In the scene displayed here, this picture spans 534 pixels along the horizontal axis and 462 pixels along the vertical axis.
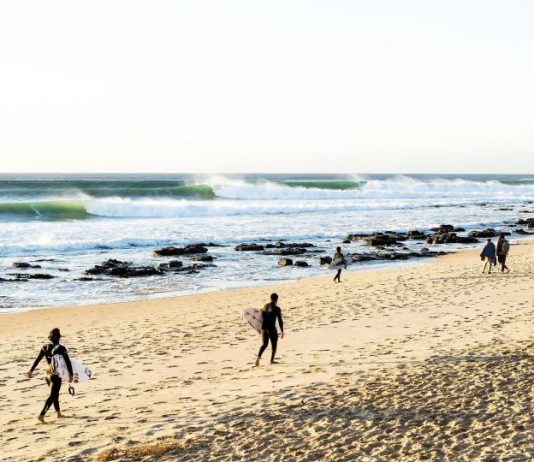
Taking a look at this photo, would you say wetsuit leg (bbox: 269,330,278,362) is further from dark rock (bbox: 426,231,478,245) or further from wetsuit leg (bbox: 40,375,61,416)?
dark rock (bbox: 426,231,478,245)

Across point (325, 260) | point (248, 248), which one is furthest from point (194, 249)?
point (325, 260)

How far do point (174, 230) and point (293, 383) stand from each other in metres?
32.6

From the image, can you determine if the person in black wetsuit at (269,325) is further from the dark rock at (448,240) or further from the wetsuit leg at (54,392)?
the dark rock at (448,240)

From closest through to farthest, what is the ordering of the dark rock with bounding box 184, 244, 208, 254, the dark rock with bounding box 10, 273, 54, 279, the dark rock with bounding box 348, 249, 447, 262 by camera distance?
1. the dark rock with bounding box 10, 273, 54, 279
2. the dark rock with bounding box 348, 249, 447, 262
3. the dark rock with bounding box 184, 244, 208, 254

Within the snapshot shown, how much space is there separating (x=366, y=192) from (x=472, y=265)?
66362 mm

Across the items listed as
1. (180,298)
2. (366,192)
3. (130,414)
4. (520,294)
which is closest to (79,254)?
(180,298)

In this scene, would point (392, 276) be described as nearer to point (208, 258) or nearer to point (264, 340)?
point (208, 258)

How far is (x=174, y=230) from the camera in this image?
Answer: 42.1 metres

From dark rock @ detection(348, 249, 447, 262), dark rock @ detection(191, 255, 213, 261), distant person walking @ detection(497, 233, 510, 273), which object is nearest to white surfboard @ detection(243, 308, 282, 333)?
distant person walking @ detection(497, 233, 510, 273)

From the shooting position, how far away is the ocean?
22.4 m

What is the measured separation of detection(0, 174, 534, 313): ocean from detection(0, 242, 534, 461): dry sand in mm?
4301

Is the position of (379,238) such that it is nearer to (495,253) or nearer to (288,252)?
(288,252)

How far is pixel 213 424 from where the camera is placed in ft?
27.3

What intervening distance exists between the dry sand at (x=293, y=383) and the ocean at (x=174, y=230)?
430cm
